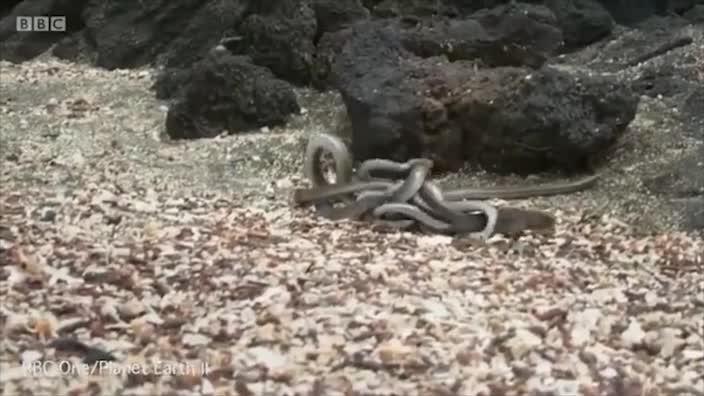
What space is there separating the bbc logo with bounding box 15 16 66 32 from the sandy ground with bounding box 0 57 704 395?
1.07 meters

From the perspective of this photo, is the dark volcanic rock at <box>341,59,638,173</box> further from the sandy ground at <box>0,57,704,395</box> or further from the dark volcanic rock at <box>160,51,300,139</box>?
the dark volcanic rock at <box>160,51,300,139</box>

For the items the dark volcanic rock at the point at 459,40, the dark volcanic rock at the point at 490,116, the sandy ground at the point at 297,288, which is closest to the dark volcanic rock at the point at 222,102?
the dark volcanic rock at the point at 459,40

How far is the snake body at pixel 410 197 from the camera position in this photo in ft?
13.8

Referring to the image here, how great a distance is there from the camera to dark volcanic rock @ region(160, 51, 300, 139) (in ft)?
18.6

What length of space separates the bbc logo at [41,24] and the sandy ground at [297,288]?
1.07m

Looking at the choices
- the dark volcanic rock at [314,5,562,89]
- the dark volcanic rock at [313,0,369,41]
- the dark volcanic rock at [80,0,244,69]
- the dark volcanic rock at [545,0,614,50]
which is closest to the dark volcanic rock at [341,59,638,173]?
the dark volcanic rock at [314,5,562,89]

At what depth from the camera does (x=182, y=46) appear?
6.82 meters

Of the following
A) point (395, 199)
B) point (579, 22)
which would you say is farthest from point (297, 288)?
point (579, 22)

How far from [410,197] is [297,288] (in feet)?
4.31

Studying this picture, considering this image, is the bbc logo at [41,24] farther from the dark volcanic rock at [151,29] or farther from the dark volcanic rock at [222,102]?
the dark volcanic rock at [222,102]

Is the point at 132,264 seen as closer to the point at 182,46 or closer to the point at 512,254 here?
the point at 512,254

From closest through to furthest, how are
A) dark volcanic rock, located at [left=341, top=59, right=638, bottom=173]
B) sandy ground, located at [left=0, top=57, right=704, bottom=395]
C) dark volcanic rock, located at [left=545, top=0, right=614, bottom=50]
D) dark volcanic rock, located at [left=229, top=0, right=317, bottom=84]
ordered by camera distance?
1. sandy ground, located at [left=0, top=57, right=704, bottom=395]
2. dark volcanic rock, located at [left=341, top=59, right=638, bottom=173]
3. dark volcanic rock, located at [left=229, top=0, right=317, bottom=84]
4. dark volcanic rock, located at [left=545, top=0, right=614, bottom=50]

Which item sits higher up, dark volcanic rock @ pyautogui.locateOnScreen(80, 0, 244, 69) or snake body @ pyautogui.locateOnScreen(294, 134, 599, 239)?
dark volcanic rock @ pyautogui.locateOnScreen(80, 0, 244, 69)

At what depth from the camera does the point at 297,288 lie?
315 centimetres
